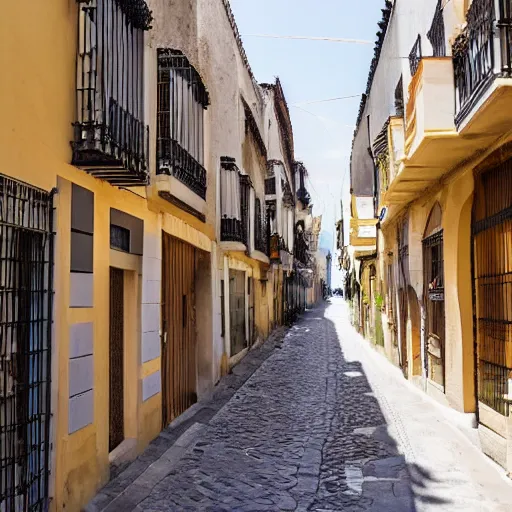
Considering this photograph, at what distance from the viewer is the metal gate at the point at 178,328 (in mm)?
8914

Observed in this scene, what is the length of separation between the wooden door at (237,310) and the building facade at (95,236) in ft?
11.5

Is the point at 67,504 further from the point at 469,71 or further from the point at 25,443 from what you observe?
the point at 469,71

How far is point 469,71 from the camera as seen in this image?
6750mm

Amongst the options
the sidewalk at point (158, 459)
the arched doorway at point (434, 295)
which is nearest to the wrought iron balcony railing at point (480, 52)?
the arched doorway at point (434, 295)

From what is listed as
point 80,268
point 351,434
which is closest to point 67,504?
point 80,268

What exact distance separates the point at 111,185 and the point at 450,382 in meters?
5.60

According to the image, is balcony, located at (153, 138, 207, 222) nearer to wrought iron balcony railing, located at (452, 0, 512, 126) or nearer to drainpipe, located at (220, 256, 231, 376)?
wrought iron balcony railing, located at (452, 0, 512, 126)

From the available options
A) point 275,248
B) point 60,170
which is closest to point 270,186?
point 275,248

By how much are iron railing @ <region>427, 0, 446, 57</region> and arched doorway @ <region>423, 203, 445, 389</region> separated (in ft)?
7.48

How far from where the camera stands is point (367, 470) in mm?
6816

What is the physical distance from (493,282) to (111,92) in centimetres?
455

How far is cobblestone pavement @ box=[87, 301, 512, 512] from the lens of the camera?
19.2 feet

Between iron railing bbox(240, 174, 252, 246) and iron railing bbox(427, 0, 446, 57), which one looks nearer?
iron railing bbox(427, 0, 446, 57)

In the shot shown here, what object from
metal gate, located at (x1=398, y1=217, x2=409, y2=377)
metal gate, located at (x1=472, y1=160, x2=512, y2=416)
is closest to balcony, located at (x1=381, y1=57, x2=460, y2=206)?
metal gate, located at (x1=472, y1=160, x2=512, y2=416)
